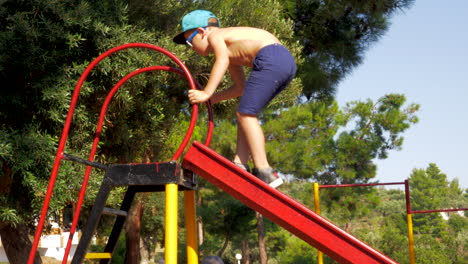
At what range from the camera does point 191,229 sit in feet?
12.1

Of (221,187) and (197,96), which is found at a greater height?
(197,96)

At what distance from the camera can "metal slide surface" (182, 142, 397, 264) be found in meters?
2.85

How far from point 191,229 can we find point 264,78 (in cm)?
110

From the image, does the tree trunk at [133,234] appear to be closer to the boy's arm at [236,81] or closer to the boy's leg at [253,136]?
the boy's arm at [236,81]

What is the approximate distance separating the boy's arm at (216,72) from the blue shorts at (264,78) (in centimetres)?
17

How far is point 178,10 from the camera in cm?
970

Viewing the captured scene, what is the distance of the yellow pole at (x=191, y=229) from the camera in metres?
3.60

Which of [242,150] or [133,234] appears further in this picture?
[133,234]

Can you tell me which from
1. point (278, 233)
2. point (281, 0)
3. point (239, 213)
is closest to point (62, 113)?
point (281, 0)

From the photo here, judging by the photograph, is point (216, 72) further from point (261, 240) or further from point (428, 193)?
point (428, 193)

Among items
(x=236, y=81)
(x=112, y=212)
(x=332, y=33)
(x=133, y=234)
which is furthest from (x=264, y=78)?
(x=332, y=33)

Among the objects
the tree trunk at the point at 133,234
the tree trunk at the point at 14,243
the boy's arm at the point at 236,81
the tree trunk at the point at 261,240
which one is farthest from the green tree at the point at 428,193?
the boy's arm at the point at 236,81

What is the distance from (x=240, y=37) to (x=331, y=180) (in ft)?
72.6

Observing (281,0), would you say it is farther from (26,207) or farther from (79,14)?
(26,207)
